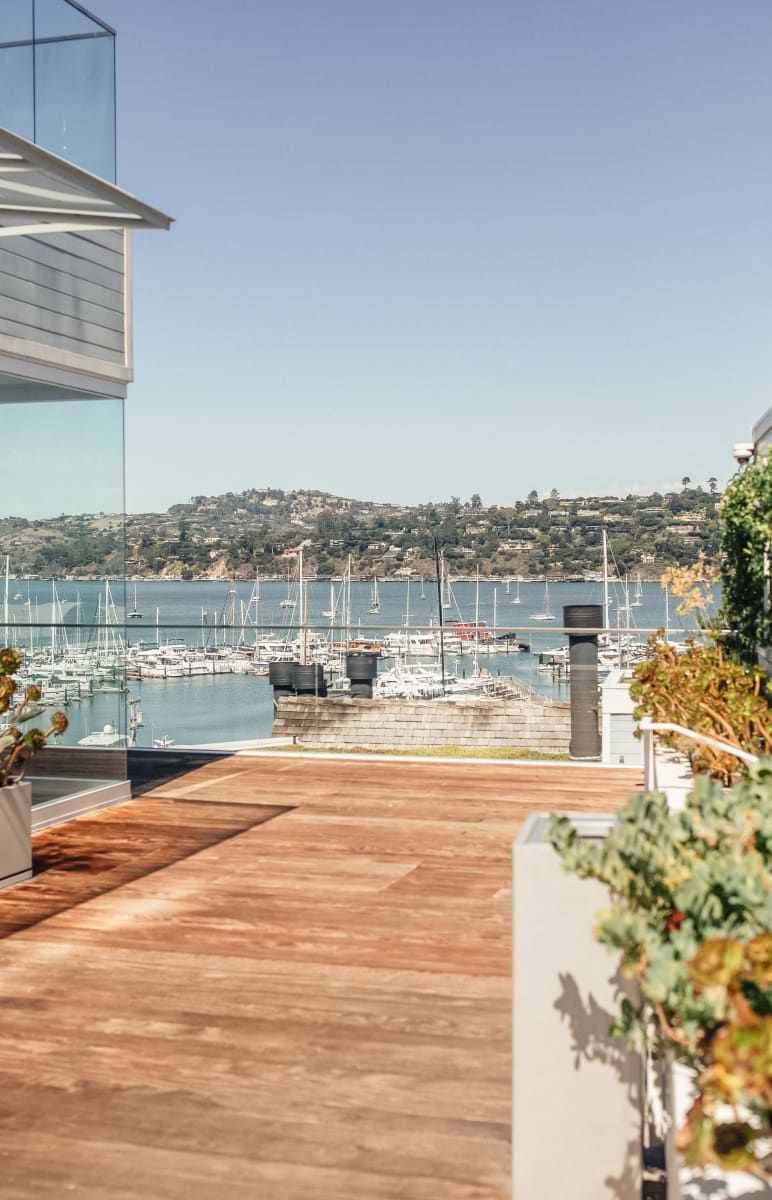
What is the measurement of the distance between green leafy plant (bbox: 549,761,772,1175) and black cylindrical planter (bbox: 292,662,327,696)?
22.2ft

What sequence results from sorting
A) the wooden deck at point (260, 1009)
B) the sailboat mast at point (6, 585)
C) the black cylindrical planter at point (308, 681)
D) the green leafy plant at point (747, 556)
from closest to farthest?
the wooden deck at point (260, 1009) < the green leafy plant at point (747, 556) < the sailboat mast at point (6, 585) < the black cylindrical planter at point (308, 681)

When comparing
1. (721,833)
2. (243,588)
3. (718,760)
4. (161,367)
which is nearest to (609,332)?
(161,367)

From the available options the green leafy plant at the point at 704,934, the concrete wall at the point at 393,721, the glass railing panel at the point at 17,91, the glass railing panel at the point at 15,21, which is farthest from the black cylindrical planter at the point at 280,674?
the green leafy plant at the point at 704,934

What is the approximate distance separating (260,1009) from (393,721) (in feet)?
16.2

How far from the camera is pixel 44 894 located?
4.82m

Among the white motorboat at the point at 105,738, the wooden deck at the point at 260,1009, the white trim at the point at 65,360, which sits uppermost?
the white trim at the point at 65,360

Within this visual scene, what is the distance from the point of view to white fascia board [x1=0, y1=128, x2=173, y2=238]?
381cm

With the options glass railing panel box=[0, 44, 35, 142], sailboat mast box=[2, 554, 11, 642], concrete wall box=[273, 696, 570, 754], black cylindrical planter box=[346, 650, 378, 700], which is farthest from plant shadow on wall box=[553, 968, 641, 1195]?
black cylindrical planter box=[346, 650, 378, 700]

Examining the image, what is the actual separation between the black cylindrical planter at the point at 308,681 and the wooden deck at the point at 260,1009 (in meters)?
2.23

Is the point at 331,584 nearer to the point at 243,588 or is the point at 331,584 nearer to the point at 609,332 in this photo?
the point at 243,588

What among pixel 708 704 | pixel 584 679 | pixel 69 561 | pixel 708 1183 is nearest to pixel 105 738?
pixel 69 561

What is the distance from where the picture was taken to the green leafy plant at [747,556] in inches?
216

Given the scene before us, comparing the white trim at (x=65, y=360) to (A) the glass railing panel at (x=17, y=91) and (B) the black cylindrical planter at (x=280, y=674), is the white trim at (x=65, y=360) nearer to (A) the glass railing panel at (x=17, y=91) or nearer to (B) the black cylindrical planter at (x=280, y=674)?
(A) the glass railing panel at (x=17, y=91)

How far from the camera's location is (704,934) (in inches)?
55.1
